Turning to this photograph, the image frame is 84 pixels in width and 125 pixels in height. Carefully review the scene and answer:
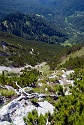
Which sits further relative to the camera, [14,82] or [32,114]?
[14,82]

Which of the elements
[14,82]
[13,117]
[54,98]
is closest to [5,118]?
[13,117]

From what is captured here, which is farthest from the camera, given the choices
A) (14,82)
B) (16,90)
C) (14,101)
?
(14,82)

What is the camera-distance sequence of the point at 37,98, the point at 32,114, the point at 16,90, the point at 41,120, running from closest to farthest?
the point at 41,120
the point at 32,114
the point at 37,98
the point at 16,90

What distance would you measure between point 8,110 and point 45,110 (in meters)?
4.68

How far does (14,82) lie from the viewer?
147 ft

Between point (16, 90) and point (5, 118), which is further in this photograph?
point (16, 90)

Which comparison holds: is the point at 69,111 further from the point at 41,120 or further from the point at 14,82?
the point at 14,82

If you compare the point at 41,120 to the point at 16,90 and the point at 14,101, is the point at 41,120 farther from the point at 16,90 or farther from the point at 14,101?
the point at 16,90

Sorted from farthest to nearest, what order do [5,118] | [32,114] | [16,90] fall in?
1. [16,90]
2. [5,118]
3. [32,114]

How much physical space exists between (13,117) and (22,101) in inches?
130

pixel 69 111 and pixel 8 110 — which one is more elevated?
pixel 69 111

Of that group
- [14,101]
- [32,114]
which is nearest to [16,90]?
[14,101]

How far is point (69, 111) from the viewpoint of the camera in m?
28.7

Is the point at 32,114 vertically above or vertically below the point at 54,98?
above
